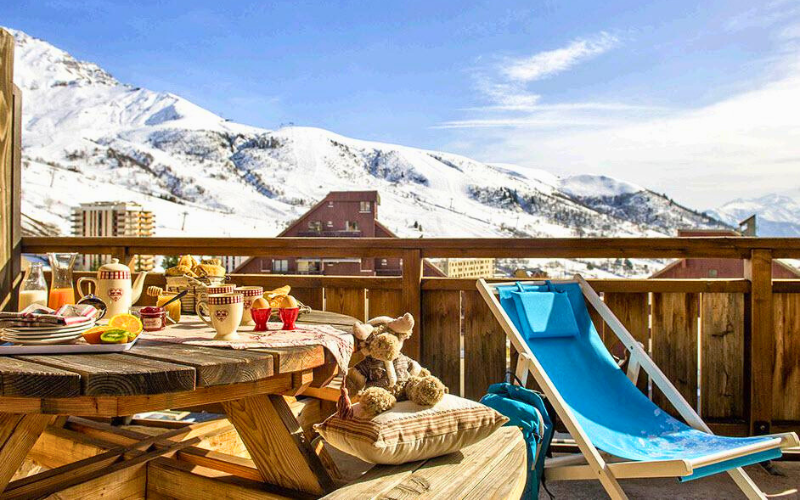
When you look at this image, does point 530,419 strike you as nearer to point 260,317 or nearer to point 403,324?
point 403,324

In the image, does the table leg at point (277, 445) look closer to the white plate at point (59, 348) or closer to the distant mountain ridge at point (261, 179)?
the white plate at point (59, 348)

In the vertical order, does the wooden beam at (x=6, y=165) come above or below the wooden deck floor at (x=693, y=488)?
above

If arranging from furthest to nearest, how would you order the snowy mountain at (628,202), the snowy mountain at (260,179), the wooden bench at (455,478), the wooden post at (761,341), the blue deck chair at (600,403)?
the snowy mountain at (628,202) < the snowy mountain at (260,179) < the wooden post at (761,341) < the blue deck chair at (600,403) < the wooden bench at (455,478)

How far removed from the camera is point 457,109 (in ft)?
333

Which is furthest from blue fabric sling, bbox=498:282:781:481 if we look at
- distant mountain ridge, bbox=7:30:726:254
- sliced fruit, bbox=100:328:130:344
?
distant mountain ridge, bbox=7:30:726:254

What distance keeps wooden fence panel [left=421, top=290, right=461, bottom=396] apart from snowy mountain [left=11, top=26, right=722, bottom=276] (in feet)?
189

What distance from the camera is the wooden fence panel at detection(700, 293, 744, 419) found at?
2.78 m

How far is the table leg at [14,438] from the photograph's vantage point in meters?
1.52

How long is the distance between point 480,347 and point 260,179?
106030mm

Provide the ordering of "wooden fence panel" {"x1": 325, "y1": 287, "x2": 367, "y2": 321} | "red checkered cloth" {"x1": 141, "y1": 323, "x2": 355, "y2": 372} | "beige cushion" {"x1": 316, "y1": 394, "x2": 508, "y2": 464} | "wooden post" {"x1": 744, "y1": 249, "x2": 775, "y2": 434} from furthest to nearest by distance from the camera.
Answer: "wooden fence panel" {"x1": 325, "y1": 287, "x2": 367, "y2": 321}
"wooden post" {"x1": 744, "y1": 249, "x2": 775, "y2": 434}
"red checkered cloth" {"x1": 141, "y1": 323, "x2": 355, "y2": 372}
"beige cushion" {"x1": 316, "y1": 394, "x2": 508, "y2": 464}

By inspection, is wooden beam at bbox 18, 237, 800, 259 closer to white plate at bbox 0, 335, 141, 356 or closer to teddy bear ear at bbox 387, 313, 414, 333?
teddy bear ear at bbox 387, 313, 414, 333

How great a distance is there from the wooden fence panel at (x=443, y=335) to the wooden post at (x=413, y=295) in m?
0.04

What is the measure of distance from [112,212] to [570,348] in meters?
36.1

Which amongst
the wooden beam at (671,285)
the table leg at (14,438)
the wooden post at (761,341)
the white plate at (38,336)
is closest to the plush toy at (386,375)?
the white plate at (38,336)
